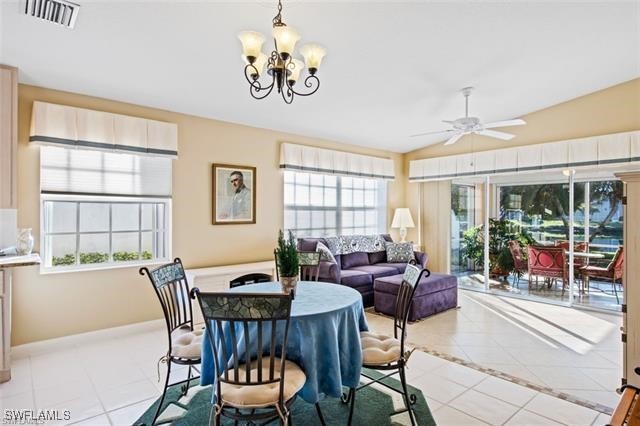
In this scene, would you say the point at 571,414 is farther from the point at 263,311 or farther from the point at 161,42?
the point at 161,42

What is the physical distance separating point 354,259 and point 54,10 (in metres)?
4.63

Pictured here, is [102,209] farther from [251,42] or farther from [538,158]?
[538,158]

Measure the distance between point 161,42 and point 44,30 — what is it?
0.82m

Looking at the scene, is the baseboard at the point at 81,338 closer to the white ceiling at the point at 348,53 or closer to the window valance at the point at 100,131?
the window valance at the point at 100,131

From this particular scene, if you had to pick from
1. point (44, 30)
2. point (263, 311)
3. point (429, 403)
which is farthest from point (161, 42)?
point (429, 403)

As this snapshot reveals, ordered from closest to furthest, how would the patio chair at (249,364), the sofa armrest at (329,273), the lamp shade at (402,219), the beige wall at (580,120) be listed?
the patio chair at (249,364) < the beige wall at (580,120) < the sofa armrest at (329,273) < the lamp shade at (402,219)

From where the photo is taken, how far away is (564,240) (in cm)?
565

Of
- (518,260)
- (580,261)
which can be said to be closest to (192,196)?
(518,260)

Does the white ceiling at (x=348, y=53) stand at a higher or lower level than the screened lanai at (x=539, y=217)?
higher

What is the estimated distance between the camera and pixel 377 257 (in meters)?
6.19

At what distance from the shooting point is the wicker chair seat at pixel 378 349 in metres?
2.28

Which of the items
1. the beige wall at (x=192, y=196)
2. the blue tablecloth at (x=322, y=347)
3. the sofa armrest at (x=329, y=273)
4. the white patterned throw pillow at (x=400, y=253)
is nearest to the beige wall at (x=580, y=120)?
the beige wall at (x=192, y=196)

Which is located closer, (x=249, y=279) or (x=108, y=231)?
(x=108, y=231)

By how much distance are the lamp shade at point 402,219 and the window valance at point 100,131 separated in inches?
164
